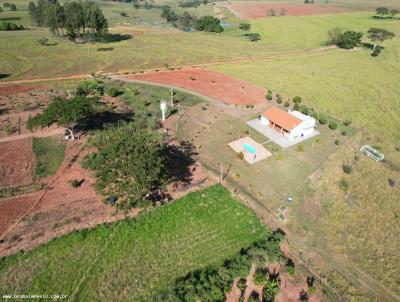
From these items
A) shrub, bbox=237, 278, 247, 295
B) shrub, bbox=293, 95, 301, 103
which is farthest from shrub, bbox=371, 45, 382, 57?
shrub, bbox=237, 278, 247, 295

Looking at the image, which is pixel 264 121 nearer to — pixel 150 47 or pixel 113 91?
pixel 113 91

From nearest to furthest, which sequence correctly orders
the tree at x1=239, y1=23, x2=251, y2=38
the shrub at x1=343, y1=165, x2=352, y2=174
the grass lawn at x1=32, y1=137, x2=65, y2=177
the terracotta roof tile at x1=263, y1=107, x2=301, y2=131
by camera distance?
the grass lawn at x1=32, y1=137, x2=65, y2=177, the shrub at x1=343, y1=165, x2=352, y2=174, the terracotta roof tile at x1=263, y1=107, x2=301, y2=131, the tree at x1=239, y1=23, x2=251, y2=38

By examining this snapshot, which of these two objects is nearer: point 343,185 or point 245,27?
point 343,185

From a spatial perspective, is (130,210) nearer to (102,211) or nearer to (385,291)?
(102,211)

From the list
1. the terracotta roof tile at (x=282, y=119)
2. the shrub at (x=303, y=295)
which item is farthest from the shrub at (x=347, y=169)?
the shrub at (x=303, y=295)

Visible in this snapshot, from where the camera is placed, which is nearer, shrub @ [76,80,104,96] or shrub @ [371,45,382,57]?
shrub @ [76,80,104,96]

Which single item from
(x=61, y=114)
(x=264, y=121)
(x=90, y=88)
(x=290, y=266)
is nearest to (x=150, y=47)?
(x=90, y=88)

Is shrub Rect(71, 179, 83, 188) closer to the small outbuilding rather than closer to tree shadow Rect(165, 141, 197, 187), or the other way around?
tree shadow Rect(165, 141, 197, 187)
